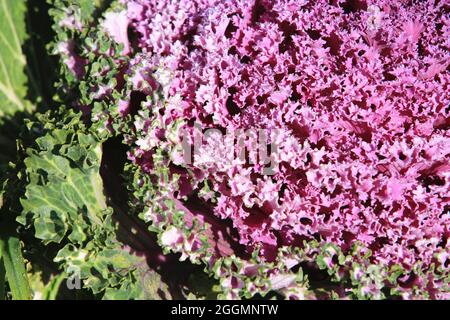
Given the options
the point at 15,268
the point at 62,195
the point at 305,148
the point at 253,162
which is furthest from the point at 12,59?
the point at 305,148

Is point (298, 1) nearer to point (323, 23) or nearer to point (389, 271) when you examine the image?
point (323, 23)

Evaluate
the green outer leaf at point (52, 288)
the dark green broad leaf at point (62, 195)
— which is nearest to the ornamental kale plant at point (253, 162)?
the dark green broad leaf at point (62, 195)

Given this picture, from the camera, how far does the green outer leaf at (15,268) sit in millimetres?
2712

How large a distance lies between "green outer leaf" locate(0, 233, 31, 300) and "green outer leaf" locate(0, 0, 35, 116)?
804 millimetres

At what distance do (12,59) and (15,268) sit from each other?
125cm

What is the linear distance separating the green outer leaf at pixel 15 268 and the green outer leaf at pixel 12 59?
80 centimetres

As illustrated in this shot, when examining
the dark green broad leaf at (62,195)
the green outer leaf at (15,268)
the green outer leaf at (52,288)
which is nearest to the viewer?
the dark green broad leaf at (62,195)

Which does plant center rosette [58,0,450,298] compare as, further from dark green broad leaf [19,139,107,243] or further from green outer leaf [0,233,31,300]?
green outer leaf [0,233,31,300]

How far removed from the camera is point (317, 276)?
2.73 meters

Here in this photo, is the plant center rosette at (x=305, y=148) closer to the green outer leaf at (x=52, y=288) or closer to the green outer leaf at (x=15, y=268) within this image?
the green outer leaf at (x=15, y=268)

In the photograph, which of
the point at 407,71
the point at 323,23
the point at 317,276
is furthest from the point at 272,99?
the point at 317,276

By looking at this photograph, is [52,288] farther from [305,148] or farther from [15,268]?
[305,148]

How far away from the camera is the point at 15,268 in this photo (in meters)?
2.76

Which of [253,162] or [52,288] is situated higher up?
[253,162]
